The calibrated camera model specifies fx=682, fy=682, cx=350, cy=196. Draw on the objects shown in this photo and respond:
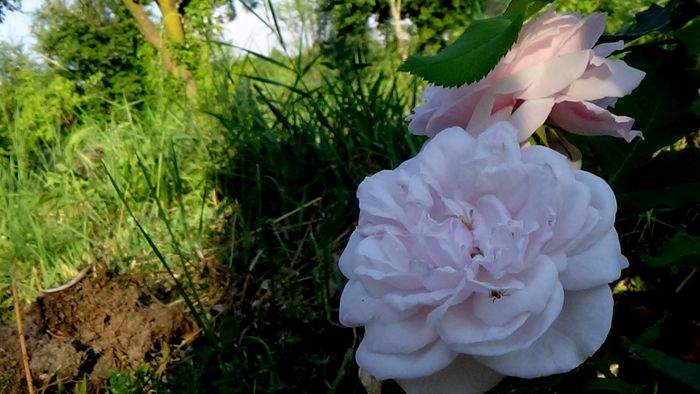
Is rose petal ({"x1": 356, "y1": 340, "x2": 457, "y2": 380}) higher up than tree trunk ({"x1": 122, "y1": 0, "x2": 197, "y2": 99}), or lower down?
higher up

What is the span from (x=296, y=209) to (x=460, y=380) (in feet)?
4.43

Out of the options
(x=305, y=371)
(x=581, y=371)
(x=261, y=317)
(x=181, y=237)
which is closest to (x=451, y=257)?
(x=581, y=371)

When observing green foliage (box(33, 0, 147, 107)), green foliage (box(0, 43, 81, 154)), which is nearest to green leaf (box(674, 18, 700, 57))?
green foliage (box(0, 43, 81, 154))

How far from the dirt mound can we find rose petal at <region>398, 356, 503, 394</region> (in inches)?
48.1

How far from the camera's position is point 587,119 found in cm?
57

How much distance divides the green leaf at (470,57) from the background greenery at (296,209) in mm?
200

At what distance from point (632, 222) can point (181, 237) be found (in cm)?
139

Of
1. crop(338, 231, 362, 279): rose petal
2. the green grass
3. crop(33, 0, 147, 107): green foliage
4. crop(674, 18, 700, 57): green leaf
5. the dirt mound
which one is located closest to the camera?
crop(338, 231, 362, 279): rose petal

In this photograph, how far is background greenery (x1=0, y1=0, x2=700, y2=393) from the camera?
0.71 metres

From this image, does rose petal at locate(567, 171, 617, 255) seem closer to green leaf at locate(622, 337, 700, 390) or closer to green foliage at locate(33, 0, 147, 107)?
green leaf at locate(622, 337, 700, 390)

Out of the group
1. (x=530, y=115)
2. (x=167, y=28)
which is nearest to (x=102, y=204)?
(x=530, y=115)

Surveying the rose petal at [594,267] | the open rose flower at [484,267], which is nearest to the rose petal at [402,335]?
the open rose flower at [484,267]

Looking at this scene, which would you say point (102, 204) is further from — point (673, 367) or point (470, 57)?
point (673, 367)

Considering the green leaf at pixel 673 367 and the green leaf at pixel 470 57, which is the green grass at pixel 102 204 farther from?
the green leaf at pixel 673 367
